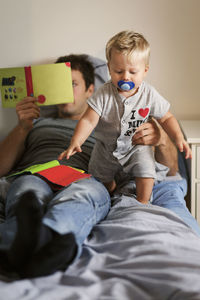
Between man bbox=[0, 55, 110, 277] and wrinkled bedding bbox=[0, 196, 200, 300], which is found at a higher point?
man bbox=[0, 55, 110, 277]

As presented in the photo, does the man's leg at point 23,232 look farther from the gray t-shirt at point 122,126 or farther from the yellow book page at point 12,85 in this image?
the yellow book page at point 12,85

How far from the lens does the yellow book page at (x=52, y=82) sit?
169 cm

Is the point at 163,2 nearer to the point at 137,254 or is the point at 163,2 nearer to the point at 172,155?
the point at 172,155

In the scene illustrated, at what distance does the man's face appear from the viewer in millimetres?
1989

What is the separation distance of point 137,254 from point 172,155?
829 millimetres

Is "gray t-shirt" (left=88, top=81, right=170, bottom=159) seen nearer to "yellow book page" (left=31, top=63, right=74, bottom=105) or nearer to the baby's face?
the baby's face

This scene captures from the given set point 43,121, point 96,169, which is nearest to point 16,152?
point 43,121

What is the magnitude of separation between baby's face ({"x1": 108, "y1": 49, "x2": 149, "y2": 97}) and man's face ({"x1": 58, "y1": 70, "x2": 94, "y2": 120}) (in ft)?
2.20

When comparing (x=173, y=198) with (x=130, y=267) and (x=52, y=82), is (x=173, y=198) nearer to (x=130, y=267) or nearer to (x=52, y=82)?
(x=130, y=267)

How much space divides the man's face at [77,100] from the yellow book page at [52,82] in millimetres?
243

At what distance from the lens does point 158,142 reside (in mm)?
1567

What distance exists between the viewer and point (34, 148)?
73.8 inches

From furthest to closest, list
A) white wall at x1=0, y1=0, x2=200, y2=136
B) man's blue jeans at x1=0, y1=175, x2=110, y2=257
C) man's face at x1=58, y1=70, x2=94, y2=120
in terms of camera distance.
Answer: white wall at x1=0, y1=0, x2=200, y2=136 < man's face at x1=58, y1=70, x2=94, y2=120 < man's blue jeans at x1=0, y1=175, x2=110, y2=257

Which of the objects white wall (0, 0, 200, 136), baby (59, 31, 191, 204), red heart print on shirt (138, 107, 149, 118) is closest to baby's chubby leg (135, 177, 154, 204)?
baby (59, 31, 191, 204)
